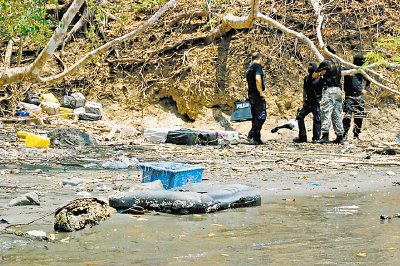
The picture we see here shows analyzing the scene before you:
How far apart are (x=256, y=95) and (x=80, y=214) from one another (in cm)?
856

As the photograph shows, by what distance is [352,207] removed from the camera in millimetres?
5848

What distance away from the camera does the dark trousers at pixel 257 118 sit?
42.0 feet

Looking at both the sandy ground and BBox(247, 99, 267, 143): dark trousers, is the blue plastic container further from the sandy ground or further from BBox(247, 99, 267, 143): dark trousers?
BBox(247, 99, 267, 143): dark trousers

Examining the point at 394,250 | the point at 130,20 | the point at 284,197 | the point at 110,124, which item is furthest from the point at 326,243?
the point at 130,20

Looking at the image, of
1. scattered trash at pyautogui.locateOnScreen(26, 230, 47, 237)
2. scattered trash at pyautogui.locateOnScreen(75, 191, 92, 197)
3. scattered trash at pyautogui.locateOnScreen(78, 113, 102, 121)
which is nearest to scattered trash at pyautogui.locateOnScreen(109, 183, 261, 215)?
A: scattered trash at pyautogui.locateOnScreen(75, 191, 92, 197)

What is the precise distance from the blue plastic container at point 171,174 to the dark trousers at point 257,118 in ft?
21.2

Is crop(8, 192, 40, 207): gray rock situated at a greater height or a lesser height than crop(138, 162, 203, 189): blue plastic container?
lesser

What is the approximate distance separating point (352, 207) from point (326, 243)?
169 centimetres

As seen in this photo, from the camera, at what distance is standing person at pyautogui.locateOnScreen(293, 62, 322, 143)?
42.3ft

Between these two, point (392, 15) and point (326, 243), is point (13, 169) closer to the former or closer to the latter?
point (326, 243)

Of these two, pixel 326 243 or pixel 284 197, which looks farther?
pixel 284 197

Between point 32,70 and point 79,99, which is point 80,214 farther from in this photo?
point 79,99

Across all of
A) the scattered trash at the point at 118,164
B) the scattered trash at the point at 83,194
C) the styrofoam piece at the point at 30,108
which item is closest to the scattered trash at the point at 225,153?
the scattered trash at the point at 118,164

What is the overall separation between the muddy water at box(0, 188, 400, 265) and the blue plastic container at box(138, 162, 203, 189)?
733 mm
